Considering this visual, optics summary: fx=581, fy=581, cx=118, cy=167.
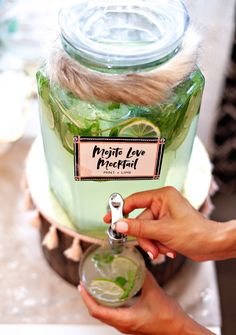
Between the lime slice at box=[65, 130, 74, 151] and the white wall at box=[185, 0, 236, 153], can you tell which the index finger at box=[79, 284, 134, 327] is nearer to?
the lime slice at box=[65, 130, 74, 151]

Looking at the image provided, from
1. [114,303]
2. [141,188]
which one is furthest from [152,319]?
[141,188]

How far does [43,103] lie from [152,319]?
335 mm

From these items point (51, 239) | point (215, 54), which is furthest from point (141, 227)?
point (215, 54)

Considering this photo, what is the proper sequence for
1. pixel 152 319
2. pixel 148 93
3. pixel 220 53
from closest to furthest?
pixel 148 93 < pixel 152 319 < pixel 220 53

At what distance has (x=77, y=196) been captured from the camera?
2.71ft

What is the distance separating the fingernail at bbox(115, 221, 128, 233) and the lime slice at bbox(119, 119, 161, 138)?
11 cm

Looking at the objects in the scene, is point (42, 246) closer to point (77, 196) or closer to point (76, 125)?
point (77, 196)

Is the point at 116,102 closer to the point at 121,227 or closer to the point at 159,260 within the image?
the point at 121,227

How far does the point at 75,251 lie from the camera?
883 mm

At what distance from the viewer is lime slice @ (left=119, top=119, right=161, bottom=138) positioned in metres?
0.72

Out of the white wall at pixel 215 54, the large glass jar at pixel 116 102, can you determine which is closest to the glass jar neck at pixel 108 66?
the large glass jar at pixel 116 102

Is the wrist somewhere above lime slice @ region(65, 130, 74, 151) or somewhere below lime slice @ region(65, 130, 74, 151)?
below

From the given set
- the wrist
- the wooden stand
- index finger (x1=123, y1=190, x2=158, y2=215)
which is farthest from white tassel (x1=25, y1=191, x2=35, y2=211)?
the wrist

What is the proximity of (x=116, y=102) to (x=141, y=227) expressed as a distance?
156 millimetres
